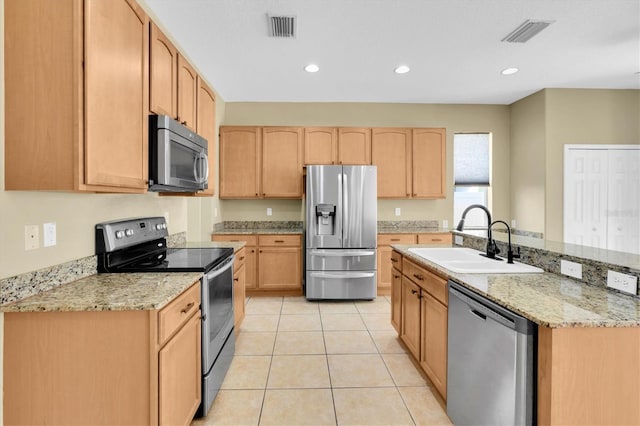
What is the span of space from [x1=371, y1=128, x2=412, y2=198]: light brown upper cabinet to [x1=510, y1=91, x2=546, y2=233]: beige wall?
1685 millimetres

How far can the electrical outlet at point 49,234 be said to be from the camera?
1.63m

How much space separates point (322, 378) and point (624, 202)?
4.73 meters

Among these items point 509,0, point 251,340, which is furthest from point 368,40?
point 251,340

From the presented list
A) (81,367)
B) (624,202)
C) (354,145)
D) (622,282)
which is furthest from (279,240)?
(624,202)

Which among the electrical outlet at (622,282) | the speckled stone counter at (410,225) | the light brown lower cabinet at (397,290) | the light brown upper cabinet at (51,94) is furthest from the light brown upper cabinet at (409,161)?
the light brown upper cabinet at (51,94)

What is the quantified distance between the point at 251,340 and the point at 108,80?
2.41 metres

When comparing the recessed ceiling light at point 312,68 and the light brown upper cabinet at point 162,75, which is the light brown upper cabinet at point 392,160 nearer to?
the recessed ceiling light at point 312,68

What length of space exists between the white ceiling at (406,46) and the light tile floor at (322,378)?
2770 mm

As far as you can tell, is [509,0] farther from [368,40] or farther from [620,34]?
[620,34]

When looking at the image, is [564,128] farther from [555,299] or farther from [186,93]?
[186,93]

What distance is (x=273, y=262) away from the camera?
4.45 meters

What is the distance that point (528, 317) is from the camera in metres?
1.26

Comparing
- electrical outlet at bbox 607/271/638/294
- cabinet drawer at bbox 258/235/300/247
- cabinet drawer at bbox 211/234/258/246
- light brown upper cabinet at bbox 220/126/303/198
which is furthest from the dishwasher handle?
light brown upper cabinet at bbox 220/126/303/198

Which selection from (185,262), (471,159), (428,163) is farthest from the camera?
(471,159)
